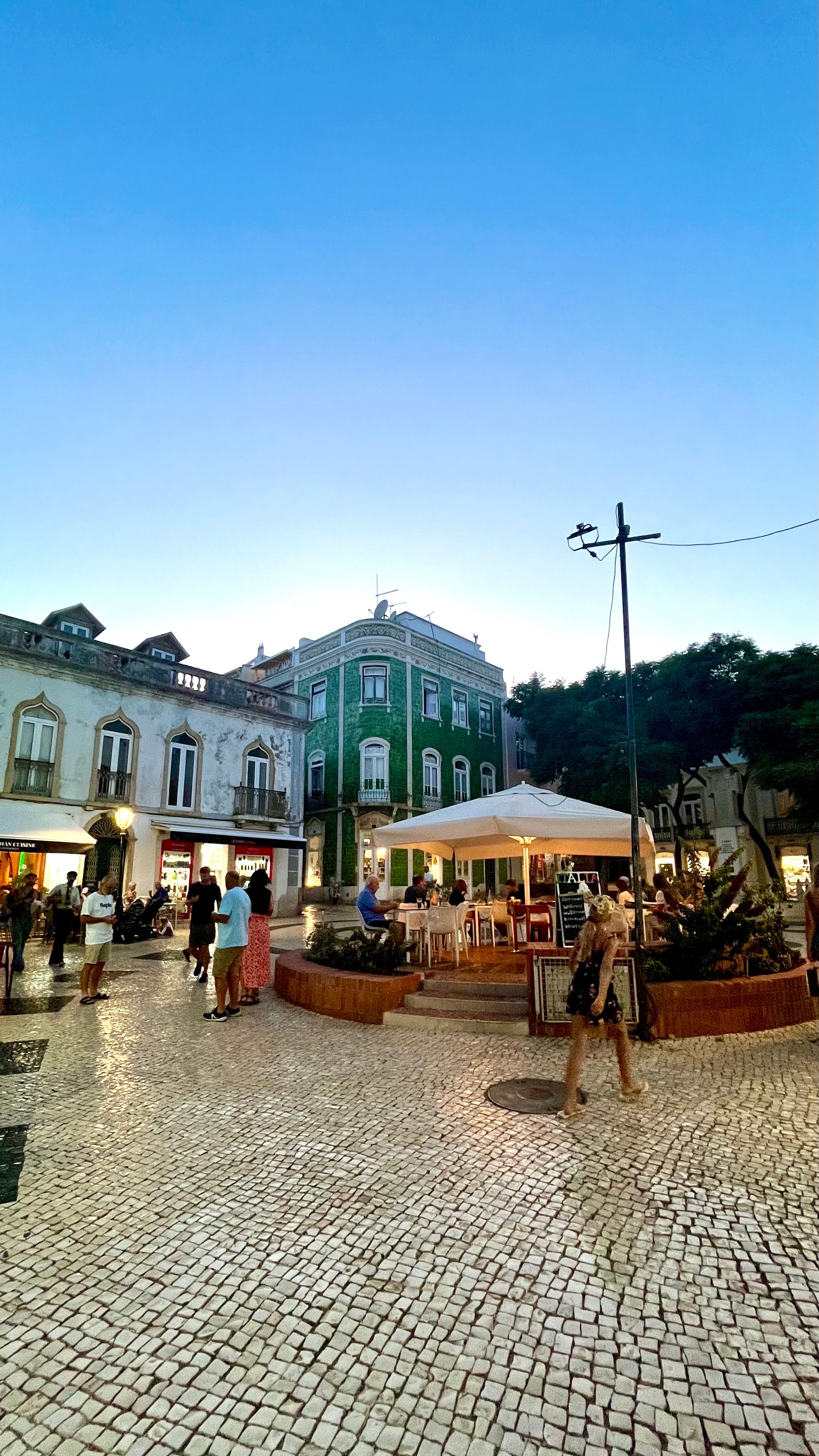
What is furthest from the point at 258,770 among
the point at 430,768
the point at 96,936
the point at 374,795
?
the point at 96,936

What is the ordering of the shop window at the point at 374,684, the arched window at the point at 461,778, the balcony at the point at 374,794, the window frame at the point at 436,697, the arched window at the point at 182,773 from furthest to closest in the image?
the arched window at the point at 461,778 → the window frame at the point at 436,697 → the shop window at the point at 374,684 → the balcony at the point at 374,794 → the arched window at the point at 182,773

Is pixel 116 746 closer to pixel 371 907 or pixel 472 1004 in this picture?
pixel 371 907

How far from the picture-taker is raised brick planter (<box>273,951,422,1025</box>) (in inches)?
285

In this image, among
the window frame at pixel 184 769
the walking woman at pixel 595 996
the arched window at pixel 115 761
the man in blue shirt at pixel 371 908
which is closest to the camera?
the walking woman at pixel 595 996

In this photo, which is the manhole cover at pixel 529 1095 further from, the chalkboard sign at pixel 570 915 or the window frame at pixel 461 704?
the window frame at pixel 461 704

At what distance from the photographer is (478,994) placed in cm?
738

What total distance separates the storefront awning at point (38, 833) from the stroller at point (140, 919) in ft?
8.14

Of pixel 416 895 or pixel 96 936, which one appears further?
pixel 416 895

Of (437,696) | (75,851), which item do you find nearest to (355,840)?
(437,696)

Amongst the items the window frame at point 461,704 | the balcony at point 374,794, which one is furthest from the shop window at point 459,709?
the balcony at point 374,794

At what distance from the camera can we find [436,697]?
32812mm

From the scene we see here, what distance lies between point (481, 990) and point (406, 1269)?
4677 mm

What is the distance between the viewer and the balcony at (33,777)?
18031 millimetres

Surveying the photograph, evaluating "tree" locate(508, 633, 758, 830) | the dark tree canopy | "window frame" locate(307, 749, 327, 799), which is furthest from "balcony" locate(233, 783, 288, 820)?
"tree" locate(508, 633, 758, 830)
